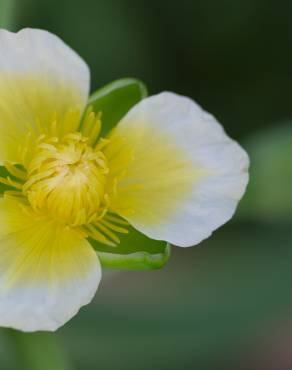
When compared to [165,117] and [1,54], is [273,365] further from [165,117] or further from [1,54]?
[1,54]

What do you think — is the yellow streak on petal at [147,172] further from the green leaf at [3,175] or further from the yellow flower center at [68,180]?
the green leaf at [3,175]

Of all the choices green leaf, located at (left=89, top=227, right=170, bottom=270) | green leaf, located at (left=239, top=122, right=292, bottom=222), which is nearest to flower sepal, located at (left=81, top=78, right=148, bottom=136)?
green leaf, located at (left=89, top=227, right=170, bottom=270)

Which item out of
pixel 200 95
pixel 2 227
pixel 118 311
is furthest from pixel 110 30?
pixel 2 227

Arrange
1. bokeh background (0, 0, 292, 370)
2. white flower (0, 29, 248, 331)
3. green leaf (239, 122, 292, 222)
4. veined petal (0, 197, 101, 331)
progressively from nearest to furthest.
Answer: veined petal (0, 197, 101, 331) < white flower (0, 29, 248, 331) < green leaf (239, 122, 292, 222) < bokeh background (0, 0, 292, 370)

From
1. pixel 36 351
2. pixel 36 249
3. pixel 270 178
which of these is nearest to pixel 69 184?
pixel 36 249

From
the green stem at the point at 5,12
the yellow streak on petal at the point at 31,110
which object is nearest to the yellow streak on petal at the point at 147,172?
the yellow streak on petal at the point at 31,110

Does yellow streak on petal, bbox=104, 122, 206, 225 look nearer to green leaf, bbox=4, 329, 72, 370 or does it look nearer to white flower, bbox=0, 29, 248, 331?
white flower, bbox=0, 29, 248, 331

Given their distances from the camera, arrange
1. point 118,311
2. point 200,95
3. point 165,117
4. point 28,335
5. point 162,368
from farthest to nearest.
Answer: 1. point 200,95
2. point 162,368
3. point 118,311
4. point 28,335
5. point 165,117
